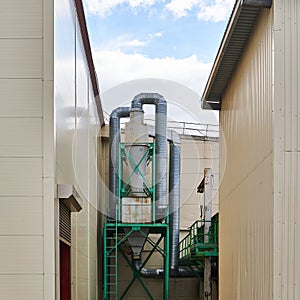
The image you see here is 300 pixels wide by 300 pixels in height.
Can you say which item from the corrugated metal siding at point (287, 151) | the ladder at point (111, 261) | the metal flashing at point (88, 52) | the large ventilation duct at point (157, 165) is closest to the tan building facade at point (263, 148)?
the corrugated metal siding at point (287, 151)

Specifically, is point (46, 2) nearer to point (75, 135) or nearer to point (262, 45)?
point (262, 45)

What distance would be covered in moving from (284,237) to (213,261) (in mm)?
10385

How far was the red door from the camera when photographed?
8.79m

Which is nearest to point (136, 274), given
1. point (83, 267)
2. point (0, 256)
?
point (83, 267)

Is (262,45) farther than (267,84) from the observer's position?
Yes

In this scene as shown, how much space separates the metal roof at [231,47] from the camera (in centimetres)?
810

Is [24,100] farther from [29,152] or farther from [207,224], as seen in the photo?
[207,224]

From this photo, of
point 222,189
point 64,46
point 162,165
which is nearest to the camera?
point 64,46

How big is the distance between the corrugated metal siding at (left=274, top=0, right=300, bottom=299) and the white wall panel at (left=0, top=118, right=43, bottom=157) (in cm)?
233

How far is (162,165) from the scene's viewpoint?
55.8ft

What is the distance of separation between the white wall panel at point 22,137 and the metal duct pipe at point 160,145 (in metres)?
9.83

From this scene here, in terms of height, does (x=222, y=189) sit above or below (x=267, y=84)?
below

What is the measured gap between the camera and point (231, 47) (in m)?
9.73

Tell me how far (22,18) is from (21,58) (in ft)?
1.34
